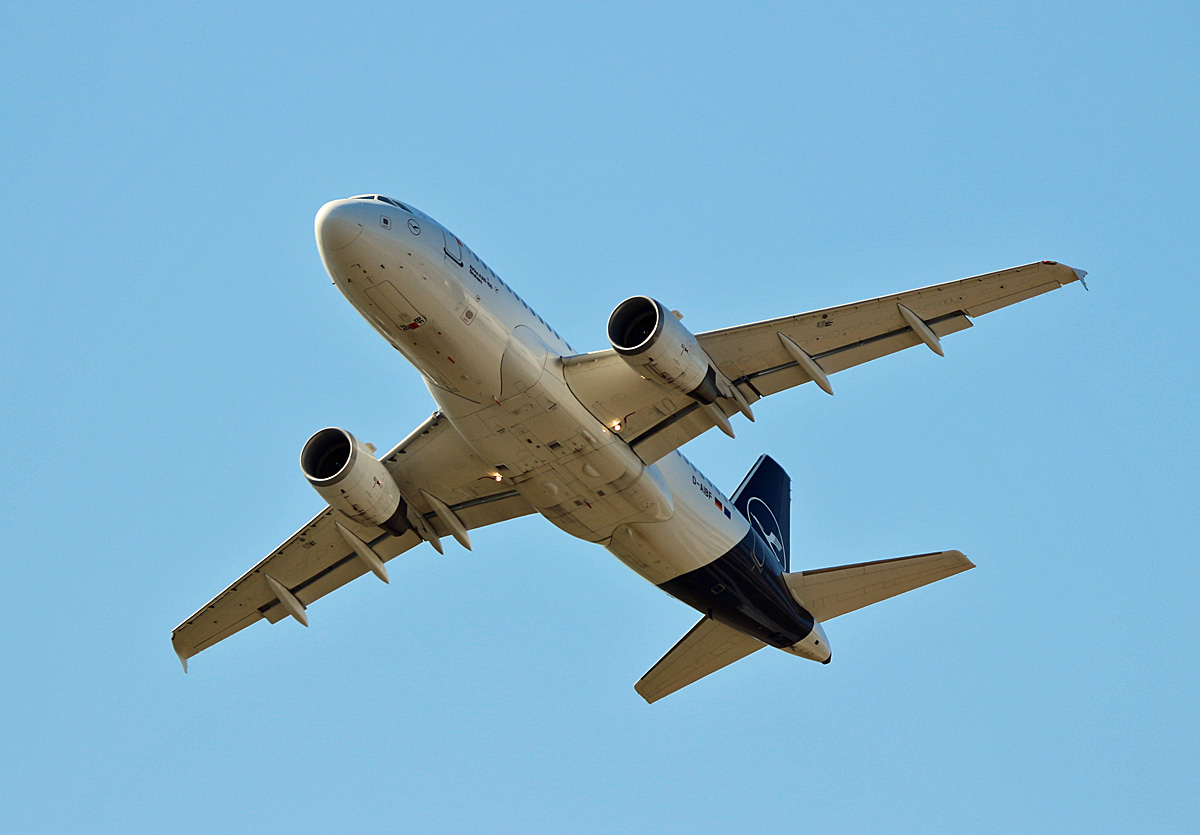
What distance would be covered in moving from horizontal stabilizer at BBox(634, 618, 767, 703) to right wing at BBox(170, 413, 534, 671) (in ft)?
18.3

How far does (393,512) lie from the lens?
26688 mm

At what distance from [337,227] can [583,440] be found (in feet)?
20.7

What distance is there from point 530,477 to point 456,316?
13.9 ft

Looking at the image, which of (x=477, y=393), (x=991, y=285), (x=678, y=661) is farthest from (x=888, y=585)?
(x=477, y=393)

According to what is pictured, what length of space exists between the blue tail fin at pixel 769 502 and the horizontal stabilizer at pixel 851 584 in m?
2.45

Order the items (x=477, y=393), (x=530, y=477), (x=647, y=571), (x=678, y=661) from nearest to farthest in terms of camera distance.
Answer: (x=477, y=393) → (x=530, y=477) → (x=647, y=571) → (x=678, y=661)

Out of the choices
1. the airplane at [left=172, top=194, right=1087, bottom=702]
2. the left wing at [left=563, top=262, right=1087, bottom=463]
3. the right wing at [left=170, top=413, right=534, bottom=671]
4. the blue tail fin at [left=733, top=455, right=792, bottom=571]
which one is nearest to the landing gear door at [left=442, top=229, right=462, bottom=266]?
the airplane at [left=172, top=194, right=1087, bottom=702]

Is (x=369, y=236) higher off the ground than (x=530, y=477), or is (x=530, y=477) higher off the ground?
(x=369, y=236)

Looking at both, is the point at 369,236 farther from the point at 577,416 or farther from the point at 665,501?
the point at 665,501

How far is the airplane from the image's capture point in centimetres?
2288

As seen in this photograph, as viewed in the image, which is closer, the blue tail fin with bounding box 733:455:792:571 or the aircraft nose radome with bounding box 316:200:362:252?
the aircraft nose radome with bounding box 316:200:362:252

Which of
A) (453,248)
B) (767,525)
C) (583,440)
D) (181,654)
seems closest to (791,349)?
(583,440)

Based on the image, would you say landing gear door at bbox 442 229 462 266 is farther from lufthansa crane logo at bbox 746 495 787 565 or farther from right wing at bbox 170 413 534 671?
lufthansa crane logo at bbox 746 495 787 565

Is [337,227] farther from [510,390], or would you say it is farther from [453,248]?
[510,390]
